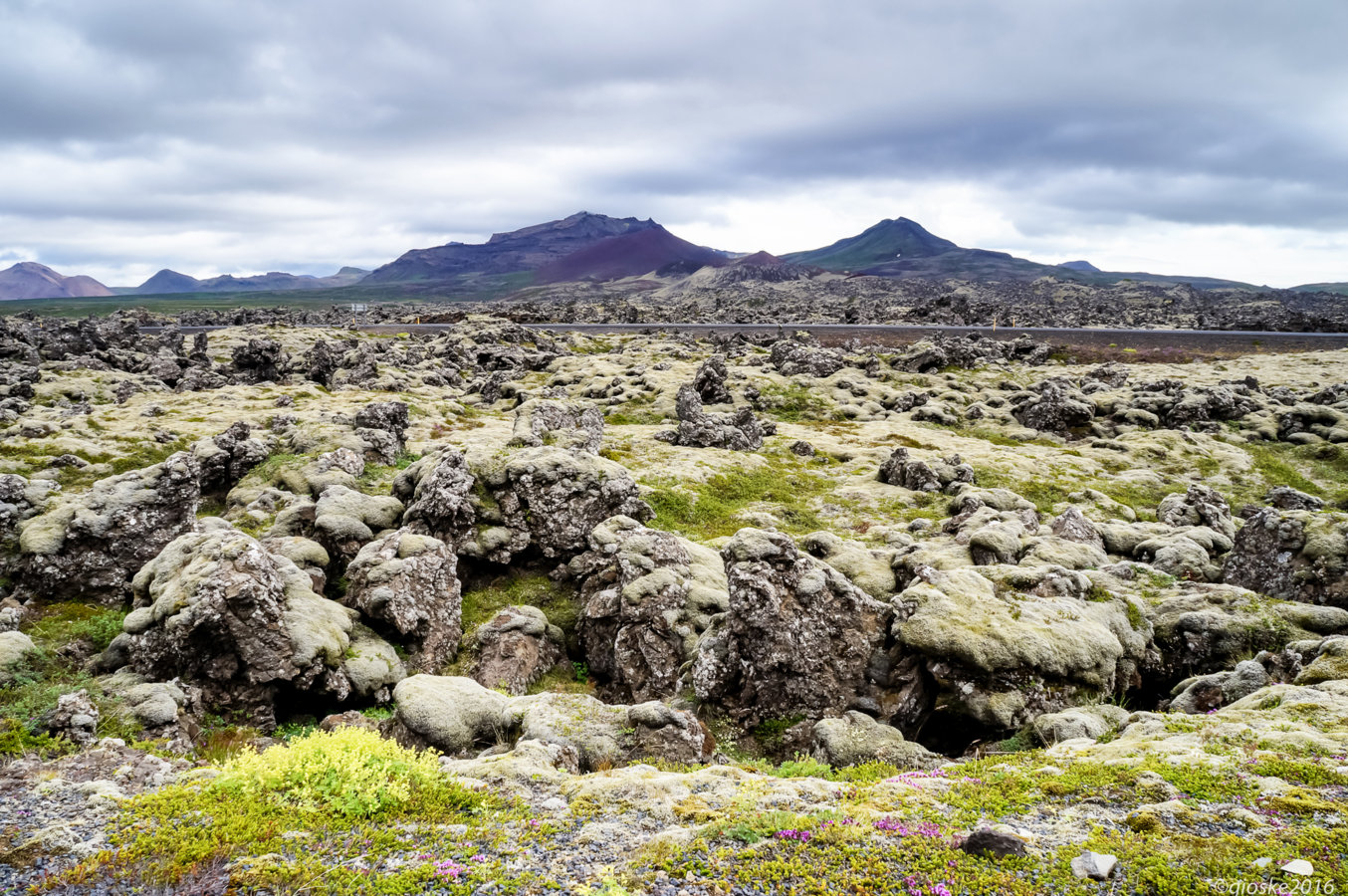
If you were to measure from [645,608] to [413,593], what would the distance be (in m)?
6.91

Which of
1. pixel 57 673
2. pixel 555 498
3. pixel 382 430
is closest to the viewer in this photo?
pixel 57 673

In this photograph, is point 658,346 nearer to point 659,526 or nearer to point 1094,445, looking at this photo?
point 1094,445

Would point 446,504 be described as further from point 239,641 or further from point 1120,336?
point 1120,336

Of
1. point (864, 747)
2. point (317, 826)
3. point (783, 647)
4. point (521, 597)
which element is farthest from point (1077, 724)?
point (521, 597)

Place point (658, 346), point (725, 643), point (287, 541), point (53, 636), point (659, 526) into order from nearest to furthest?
point (725, 643), point (53, 636), point (287, 541), point (659, 526), point (658, 346)

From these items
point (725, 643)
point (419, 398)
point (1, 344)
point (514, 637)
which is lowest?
point (514, 637)

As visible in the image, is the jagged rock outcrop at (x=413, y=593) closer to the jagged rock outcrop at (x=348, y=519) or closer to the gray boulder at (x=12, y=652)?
the jagged rock outcrop at (x=348, y=519)

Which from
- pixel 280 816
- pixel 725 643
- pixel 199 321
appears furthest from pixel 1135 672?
pixel 199 321

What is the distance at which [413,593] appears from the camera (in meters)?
19.0

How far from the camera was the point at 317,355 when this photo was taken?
66.8 meters

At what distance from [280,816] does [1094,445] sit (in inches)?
2142

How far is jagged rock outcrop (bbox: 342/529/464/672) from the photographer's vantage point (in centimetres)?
1847

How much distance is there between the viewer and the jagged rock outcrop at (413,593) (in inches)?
727

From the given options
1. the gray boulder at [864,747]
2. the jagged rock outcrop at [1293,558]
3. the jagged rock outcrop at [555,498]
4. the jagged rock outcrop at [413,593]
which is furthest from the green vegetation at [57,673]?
the jagged rock outcrop at [1293,558]
